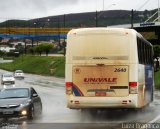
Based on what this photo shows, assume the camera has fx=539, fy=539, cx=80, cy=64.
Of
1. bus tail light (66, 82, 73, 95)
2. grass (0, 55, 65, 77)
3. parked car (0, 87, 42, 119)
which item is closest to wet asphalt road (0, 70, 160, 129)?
parked car (0, 87, 42, 119)

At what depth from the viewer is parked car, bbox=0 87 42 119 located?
19.5m

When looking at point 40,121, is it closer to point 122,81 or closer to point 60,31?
point 122,81

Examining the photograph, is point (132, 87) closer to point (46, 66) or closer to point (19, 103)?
point (19, 103)

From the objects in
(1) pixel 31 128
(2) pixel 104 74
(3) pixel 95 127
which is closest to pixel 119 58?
(2) pixel 104 74

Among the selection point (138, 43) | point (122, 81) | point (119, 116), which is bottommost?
point (119, 116)

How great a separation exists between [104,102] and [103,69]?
3.88 feet

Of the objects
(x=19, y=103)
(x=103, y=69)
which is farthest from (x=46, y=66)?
(x=103, y=69)

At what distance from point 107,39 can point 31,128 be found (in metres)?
4.34

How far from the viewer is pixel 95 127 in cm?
1708

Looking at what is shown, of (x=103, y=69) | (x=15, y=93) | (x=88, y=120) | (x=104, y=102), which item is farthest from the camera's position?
(x=15, y=93)

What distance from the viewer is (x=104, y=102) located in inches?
737

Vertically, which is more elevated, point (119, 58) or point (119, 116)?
point (119, 58)

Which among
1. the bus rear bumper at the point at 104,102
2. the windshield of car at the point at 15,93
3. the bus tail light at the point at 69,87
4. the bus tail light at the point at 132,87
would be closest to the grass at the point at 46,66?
the windshield of car at the point at 15,93

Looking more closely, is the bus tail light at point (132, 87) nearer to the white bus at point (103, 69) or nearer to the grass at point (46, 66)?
the white bus at point (103, 69)
